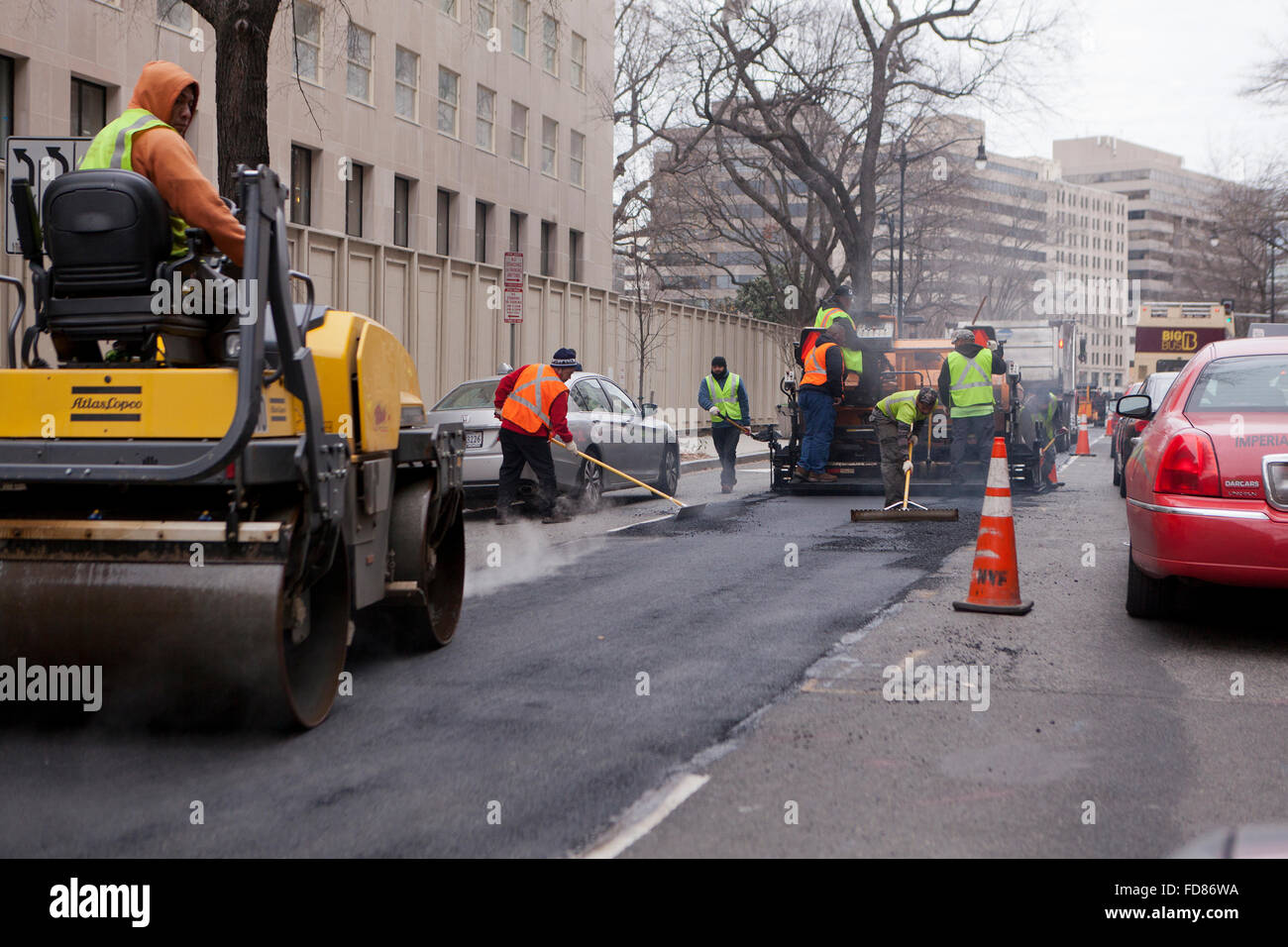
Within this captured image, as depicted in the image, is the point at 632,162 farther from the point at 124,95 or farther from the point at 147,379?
the point at 147,379

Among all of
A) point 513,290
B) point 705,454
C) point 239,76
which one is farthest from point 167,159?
point 705,454

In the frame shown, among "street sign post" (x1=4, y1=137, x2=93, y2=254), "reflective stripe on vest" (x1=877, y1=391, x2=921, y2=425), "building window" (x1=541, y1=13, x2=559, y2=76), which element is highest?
"building window" (x1=541, y1=13, x2=559, y2=76)

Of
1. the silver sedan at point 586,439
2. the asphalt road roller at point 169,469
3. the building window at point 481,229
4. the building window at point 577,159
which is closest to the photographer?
the asphalt road roller at point 169,469

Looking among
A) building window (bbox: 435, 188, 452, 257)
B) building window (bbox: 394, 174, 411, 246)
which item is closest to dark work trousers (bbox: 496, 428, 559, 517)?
building window (bbox: 394, 174, 411, 246)

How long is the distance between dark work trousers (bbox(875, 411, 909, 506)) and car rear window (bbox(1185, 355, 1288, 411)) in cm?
608

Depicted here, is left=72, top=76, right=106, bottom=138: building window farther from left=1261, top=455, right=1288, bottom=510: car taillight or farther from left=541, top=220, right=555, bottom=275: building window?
left=1261, top=455, right=1288, bottom=510: car taillight

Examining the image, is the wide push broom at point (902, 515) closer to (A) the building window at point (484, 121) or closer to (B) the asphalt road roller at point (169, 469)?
(B) the asphalt road roller at point (169, 469)

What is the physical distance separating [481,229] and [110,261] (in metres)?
28.1

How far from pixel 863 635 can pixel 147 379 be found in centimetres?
401

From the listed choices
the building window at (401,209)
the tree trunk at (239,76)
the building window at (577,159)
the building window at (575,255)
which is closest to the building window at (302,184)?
the building window at (401,209)

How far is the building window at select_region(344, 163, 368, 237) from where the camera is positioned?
26.5 meters

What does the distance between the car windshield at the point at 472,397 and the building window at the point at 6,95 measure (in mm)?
7810

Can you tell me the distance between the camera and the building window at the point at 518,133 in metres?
33.9
